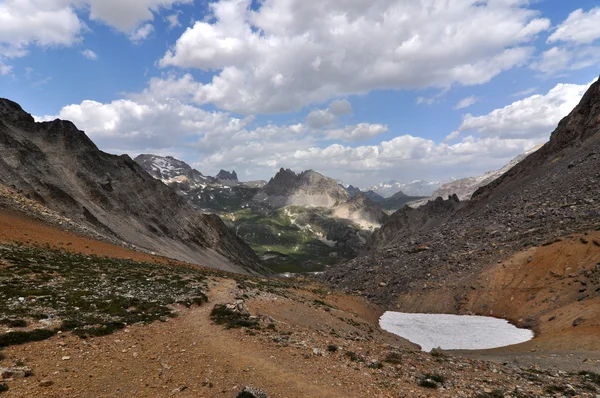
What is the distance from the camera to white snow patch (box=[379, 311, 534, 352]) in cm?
3462

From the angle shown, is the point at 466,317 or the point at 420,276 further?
the point at 420,276

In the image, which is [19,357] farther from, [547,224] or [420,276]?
[547,224]

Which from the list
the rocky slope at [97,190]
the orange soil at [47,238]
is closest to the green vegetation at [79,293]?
the orange soil at [47,238]

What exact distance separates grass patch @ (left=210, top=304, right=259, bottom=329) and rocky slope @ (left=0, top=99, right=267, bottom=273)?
61913 millimetres

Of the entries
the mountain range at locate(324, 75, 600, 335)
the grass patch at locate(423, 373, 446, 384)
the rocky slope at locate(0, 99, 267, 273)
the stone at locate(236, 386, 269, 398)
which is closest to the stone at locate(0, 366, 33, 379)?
the stone at locate(236, 386, 269, 398)

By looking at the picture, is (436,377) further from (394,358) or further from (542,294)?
(542,294)

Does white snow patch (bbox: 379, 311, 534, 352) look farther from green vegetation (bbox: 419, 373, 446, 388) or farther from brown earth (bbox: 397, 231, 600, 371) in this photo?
green vegetation (bbox: 419, 373, 446, 388)

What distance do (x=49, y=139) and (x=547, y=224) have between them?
130 meters

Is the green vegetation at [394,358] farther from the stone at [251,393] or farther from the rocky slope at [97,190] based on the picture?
the rocky slope at [97,190]

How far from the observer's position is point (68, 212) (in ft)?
247

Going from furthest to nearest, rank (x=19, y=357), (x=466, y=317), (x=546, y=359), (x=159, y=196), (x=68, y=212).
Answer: (x=159, y=196)
(x=68, y=212)
(x=466, y=317)
(x=546, y=359)
(x=19, y=357)

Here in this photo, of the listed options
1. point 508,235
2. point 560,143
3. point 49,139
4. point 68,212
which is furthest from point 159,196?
point 560,143

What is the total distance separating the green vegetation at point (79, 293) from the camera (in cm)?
1894

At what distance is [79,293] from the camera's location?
24656 mm
